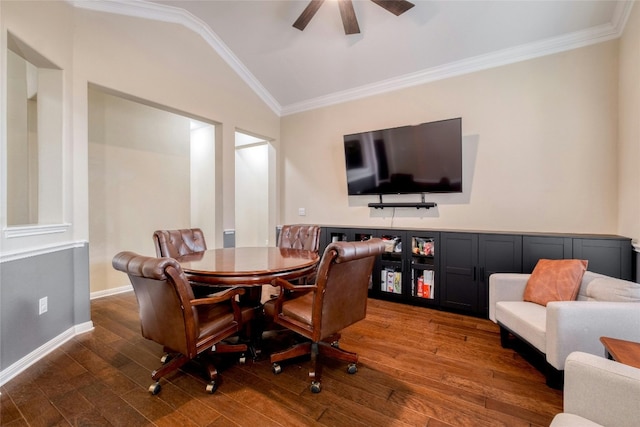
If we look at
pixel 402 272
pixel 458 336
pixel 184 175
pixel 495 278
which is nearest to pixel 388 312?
pixel 402 272

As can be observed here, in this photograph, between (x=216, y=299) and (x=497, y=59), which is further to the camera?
(x=497, y=59)

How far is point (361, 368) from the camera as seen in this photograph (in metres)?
Result: 2.00

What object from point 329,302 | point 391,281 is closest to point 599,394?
point 329,302

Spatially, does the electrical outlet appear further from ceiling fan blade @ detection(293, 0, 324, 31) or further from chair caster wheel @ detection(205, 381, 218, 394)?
ceiling fan blade @ detection(293, 0, 324, 31)

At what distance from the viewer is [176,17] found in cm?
327

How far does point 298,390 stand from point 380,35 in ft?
12.1

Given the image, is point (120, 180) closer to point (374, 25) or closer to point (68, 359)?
point (68, 359)

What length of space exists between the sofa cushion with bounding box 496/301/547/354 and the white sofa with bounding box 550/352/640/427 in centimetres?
87

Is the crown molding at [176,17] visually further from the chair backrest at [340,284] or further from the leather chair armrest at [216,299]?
the chair backrest at [340,284]

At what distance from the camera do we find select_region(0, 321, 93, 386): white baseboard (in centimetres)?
189

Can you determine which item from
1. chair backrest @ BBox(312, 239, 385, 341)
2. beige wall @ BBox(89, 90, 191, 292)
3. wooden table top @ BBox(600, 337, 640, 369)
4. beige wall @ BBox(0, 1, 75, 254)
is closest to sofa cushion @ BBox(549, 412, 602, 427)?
wooden table top @ BBox(600, 337, 640, 369)

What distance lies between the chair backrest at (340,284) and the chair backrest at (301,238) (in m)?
1.25

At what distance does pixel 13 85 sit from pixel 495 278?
17.2ft

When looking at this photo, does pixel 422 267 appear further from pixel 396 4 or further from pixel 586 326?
pixel 396 4
